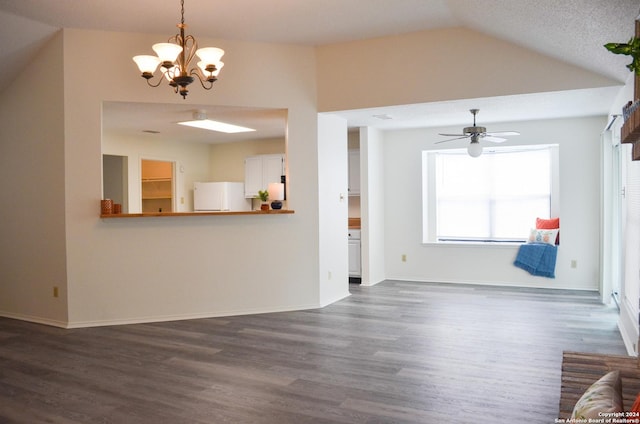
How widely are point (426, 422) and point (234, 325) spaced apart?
8.69 ft

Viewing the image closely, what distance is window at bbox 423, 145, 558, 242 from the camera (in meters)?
7.11

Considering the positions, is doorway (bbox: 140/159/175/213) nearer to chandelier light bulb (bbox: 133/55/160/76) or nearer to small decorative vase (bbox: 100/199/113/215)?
small decorative vase (bbox: 100/199/113/215)

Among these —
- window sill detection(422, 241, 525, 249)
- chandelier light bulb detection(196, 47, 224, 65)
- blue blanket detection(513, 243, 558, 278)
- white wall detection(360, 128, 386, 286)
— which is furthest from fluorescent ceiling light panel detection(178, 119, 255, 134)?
blue blanket detection(513, 243, 558, 278)

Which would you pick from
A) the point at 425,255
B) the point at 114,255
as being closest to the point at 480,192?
the point at 425,255

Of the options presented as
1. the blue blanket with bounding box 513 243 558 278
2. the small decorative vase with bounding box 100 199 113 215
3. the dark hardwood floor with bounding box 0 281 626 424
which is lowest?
the dark hardwood floor with bounding box 0 281 626 424

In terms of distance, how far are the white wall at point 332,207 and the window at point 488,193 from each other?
5.99ft

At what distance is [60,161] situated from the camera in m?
4.86

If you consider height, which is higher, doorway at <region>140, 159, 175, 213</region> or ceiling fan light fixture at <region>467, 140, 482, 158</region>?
ceiling fan light fixture at <region>467, 140, 482, 158</region>

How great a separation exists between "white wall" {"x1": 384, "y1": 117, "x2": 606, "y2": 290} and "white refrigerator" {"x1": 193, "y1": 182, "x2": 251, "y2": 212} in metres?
2.52

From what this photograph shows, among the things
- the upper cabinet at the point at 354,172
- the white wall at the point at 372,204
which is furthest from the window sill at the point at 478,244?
the upper cabinet at the point at 354,172

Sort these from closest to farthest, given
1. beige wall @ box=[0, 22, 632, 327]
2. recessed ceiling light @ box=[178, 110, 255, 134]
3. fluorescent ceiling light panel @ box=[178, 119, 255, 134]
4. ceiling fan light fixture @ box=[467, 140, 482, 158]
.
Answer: beige wall @ box=[0, 22, 632, 327] → recessed ceiling light @ box=[178, 110, 255, 134] → ceiling fan light fixture @ box=[467, 140, 482, 158] → fluorescent ceiling light panel @ box=[178, 119, 255, 134]

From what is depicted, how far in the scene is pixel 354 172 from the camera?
7.46m

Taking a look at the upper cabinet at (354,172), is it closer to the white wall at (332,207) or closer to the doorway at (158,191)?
the white wall at (332,207)

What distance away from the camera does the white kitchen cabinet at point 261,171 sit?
8.03 metres
